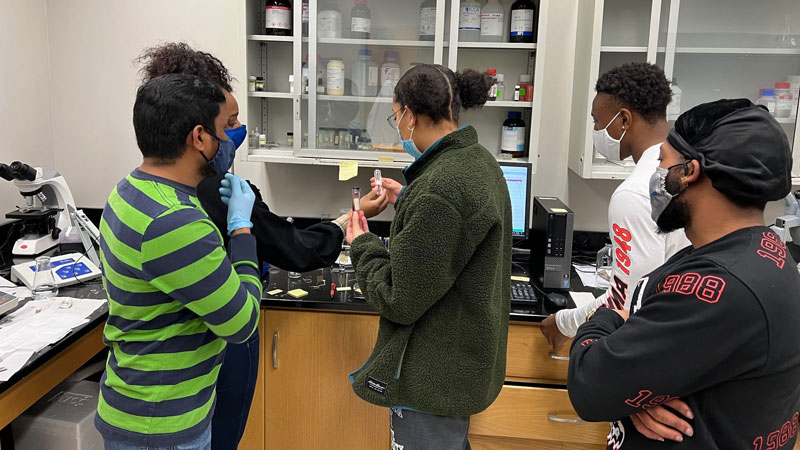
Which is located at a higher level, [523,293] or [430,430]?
[523,293]

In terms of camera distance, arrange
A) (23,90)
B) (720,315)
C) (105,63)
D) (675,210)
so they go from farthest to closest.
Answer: (105,63), (23,90), (675,210), (720,315)

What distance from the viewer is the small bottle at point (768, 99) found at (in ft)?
7.66

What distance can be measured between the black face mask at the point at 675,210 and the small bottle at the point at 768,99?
1.67 metres

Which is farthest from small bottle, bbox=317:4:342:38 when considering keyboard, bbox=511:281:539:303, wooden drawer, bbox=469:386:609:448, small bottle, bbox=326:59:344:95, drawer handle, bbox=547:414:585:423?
drawer handle, bbox=547:414:585:423

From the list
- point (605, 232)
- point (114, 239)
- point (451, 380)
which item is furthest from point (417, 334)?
point (605, 232)

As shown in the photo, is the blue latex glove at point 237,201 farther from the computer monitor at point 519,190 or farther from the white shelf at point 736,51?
the white shelf at point 736,51

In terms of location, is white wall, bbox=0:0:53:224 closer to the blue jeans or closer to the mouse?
the blue jeans

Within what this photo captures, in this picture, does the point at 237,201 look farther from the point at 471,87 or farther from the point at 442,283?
the point at 471,87

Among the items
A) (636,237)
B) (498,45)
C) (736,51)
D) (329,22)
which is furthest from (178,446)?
(736,51)

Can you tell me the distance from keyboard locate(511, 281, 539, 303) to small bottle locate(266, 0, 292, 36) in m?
1.39

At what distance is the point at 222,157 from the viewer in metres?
1.32

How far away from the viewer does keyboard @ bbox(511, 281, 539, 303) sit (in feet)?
6.89

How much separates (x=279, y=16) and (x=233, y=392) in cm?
152

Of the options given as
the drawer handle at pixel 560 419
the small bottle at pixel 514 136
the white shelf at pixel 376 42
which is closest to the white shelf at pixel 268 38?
the white shelf at pixel 376 42
